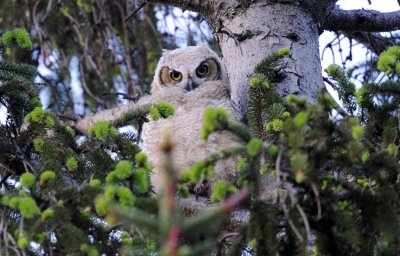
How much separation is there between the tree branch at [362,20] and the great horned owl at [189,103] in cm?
66

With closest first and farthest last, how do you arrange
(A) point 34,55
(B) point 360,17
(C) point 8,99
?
(C) point 8,99 → (B) point 360,17 → (A) point 34,55

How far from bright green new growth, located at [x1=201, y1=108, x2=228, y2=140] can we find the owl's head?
2071mm

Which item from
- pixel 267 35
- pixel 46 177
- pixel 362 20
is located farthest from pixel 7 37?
pixel 362 20

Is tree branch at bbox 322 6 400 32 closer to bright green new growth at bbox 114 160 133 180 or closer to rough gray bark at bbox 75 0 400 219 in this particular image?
rough gray bark at bbox 75 0 400 219

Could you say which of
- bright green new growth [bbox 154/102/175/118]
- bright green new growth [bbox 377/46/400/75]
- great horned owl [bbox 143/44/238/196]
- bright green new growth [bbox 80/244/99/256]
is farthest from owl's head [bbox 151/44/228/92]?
bright green new growth [bbox 80/244/99/256]

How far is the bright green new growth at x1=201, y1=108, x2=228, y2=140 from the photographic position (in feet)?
6.09

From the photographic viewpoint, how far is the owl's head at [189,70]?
157 inches

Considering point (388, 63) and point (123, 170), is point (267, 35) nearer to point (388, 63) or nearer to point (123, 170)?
point (388, 63)

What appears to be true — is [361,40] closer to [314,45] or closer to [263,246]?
[314,45]

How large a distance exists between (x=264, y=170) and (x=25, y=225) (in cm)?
77

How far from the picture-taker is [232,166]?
3537mm

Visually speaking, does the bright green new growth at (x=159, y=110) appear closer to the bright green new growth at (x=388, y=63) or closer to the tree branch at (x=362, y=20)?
the bright green new growth at (x=388, y=63)

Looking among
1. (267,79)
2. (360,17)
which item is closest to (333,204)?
(267,79)

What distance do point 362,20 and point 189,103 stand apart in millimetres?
965
